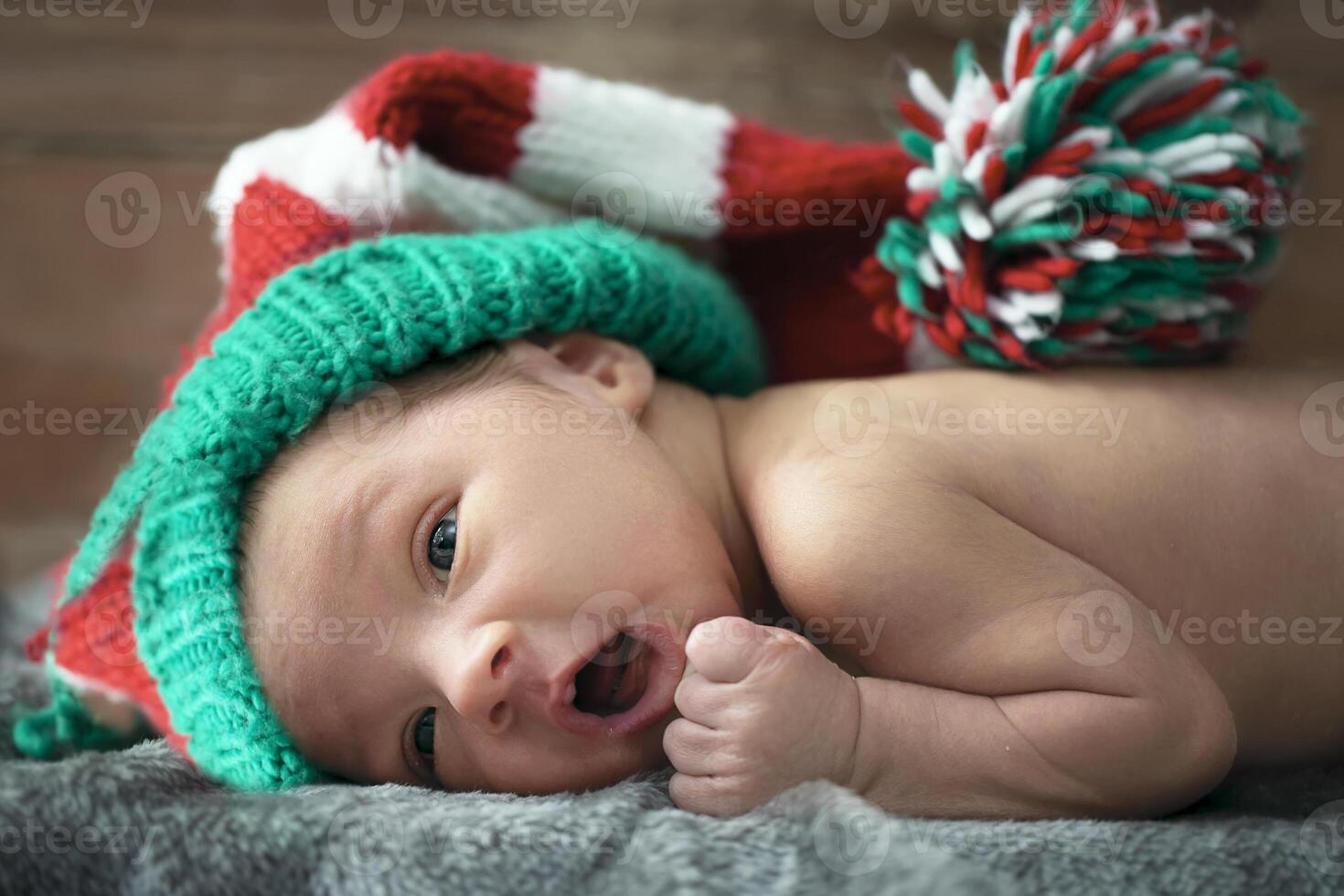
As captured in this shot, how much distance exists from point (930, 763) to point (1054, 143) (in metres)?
0.59

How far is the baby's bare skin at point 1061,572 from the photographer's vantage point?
88cm

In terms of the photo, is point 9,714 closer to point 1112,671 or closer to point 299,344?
point 299,344

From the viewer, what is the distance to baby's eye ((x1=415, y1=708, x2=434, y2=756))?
0.96 m

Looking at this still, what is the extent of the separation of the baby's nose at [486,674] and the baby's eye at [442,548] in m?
0.07

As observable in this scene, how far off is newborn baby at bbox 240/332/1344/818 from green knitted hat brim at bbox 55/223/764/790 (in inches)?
1.0

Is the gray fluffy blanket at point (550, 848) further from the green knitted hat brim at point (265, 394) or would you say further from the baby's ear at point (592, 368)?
the baby's ear at point (592, 368)

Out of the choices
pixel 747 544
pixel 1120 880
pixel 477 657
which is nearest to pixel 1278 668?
pixel 1120 880

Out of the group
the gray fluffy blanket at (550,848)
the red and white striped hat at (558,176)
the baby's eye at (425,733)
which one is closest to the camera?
the gray fluffy blanket at (550,848)

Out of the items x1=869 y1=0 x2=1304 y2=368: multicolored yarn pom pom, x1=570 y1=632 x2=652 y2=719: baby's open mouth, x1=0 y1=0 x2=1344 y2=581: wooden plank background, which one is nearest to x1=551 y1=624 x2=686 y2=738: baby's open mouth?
x1=570 y1=632 x2=652 y2=719: baby's open mouth

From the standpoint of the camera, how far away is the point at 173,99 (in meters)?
1.73

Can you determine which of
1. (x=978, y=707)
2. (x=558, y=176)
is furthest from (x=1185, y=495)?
(x=558, y=176)

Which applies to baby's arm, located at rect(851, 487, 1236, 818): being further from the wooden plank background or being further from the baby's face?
the wooden plank background

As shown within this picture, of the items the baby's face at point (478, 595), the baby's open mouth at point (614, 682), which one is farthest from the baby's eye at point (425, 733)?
the baby's open mouth at point (614, 682)

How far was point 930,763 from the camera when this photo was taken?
2.86 feet
